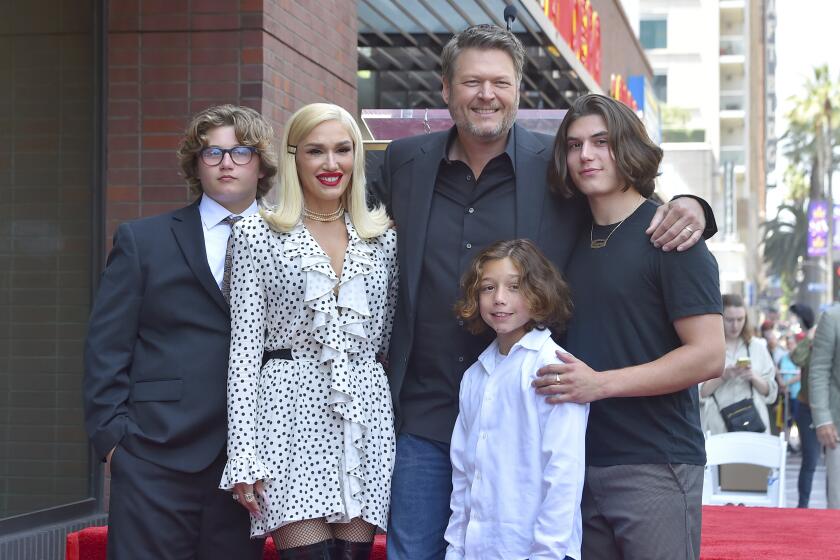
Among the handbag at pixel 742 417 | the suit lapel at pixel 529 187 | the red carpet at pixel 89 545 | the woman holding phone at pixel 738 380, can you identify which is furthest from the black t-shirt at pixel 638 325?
the handbag at pixel 742 417

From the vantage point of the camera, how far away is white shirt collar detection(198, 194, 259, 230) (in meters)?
4.42

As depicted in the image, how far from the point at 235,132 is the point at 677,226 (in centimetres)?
163

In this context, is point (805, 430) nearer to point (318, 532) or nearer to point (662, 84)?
point (318, 532)

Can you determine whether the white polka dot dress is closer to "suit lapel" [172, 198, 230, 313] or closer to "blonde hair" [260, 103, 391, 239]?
"blonde hair" [260, 103, 391, 239]

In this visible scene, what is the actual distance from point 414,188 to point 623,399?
107 cm

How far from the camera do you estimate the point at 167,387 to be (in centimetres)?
419

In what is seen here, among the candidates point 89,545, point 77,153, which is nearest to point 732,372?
point 77,153

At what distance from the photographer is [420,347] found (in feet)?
13.7

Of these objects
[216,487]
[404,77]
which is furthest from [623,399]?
[404,77]

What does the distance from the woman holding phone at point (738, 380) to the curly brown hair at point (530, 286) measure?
19.4ft

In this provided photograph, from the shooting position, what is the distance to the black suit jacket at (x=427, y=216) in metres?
4.14

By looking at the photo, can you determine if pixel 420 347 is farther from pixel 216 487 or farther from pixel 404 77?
pixel 404 77

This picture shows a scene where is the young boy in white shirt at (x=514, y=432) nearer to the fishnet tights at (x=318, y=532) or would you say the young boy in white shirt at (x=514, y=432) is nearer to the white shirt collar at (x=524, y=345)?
the white shirt collar at (x=524, y=345)

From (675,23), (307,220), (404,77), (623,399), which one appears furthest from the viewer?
(675,23)
